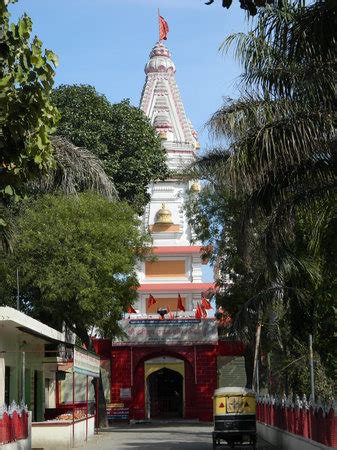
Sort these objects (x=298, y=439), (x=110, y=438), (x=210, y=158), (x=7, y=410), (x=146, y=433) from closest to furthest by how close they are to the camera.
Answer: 1. (x=7, y=410)
2. (x=298, y=439)
3. (x=210, y=158)
4. (x=110, y=438)
5. (x=146, y=433)

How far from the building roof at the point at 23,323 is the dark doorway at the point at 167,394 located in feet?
81.9

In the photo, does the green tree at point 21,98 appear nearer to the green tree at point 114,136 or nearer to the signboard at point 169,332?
the green tree at point 114,136

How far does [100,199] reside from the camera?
35.6m

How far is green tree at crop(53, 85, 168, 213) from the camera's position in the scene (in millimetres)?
43812

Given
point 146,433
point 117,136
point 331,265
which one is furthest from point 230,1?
point 117,136

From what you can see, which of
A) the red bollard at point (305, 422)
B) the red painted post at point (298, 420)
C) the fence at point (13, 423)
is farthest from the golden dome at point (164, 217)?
the red bollard at point (305, 422)

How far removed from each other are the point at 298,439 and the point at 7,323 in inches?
296

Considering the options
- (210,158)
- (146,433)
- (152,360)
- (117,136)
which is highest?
(117,136)

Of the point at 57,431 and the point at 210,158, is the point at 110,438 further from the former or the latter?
the point at 210,158

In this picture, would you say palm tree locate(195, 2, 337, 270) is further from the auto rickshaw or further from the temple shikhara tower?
the temple shikhara tower

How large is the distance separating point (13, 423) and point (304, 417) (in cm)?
653

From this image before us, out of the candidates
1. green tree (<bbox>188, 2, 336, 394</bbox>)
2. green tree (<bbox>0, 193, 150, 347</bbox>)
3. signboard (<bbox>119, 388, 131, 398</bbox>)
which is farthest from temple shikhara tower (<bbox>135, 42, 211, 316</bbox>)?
green tree (<bbox>188, 2, 336, 394</bbox>)

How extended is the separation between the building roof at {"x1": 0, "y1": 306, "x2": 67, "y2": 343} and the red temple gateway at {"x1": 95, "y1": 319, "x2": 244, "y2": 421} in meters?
19.3

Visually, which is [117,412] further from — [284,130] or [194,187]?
[284,130]
